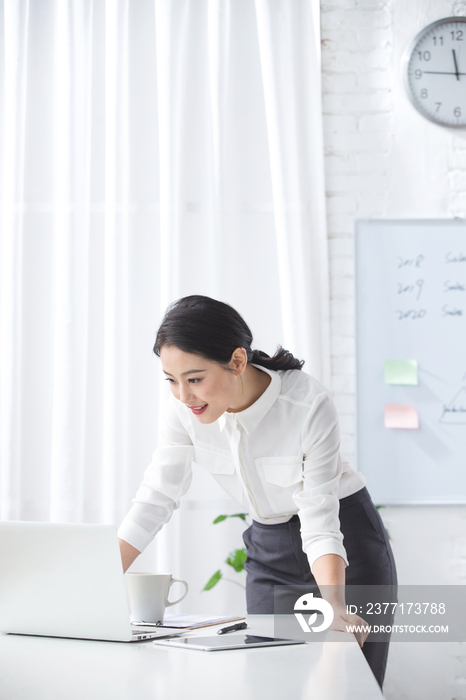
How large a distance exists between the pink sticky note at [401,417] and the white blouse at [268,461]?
0.75m

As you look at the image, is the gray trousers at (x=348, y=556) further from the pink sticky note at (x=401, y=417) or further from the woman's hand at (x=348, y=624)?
the pink sticky note at (x=401, y=417)

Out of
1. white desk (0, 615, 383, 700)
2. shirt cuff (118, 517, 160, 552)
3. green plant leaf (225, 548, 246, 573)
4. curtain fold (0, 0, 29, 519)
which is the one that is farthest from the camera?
curtain fold (0, 0, 29, 519)

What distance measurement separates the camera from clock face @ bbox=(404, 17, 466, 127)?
233 cm

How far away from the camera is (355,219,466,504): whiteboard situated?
7.34 feet

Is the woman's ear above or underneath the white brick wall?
underneath

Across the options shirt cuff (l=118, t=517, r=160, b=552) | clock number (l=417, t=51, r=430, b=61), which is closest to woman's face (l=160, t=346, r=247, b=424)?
shirt cuff (l=118, t=517, r=160, b=552)

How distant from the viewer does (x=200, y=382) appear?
4.20 ft

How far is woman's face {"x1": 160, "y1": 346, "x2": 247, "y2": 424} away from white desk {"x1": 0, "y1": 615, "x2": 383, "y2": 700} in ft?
1.64

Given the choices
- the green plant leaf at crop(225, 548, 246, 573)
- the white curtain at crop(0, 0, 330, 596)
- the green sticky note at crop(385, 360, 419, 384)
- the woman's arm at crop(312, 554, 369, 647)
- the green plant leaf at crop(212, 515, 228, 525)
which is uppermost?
the white curtain at crop(0, 0, 330, 596)

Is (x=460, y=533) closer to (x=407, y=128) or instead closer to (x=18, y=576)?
(x=407, y=128)

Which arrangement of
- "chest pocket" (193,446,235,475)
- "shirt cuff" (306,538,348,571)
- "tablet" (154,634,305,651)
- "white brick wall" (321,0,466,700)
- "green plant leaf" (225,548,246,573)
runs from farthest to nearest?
"white brick wall" (321,0,466,700) < "green plant leaf" (225,548,246,573) < "chest pocket" (193,446,235,475) < "shirt cuff" (306,538,348,571) < "tablet" (154,634,305,651)

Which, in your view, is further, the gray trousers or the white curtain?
the white curtain

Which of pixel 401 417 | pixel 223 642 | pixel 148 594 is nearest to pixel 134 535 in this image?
pixel 148 594

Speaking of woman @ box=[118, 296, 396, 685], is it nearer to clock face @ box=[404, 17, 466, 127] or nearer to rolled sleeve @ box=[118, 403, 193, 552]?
rolled sleeve @ box=[118, 403, 193, 552]
